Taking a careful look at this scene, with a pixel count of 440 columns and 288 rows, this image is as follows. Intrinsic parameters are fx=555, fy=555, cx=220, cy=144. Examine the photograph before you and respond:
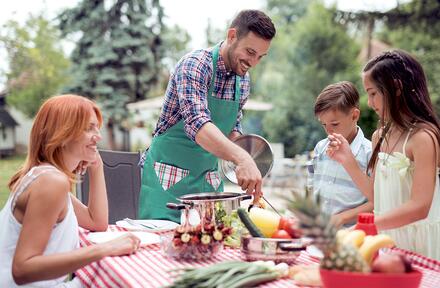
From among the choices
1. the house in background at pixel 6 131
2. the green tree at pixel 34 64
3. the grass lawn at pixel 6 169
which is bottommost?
the grass lawn at pixel 6 169

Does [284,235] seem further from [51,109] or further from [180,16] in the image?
[180,16]

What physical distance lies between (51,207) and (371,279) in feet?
3.34

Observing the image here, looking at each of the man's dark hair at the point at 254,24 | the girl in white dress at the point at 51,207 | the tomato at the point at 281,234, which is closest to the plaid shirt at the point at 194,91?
the man's dark hair at the point at 254,24

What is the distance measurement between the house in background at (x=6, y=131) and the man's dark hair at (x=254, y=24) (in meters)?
10.6

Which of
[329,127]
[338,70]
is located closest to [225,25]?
[338,70]

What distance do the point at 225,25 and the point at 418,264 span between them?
21.5 metres

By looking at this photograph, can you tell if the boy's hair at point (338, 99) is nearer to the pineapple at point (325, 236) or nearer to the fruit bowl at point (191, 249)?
the fruit bowl at point (191, 249)

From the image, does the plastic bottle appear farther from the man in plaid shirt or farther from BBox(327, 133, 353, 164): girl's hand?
the man in plaid shirt

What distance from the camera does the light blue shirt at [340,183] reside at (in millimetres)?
2641

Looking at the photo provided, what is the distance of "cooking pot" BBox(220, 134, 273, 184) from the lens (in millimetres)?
2496

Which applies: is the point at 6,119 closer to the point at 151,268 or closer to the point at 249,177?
the point at 249,177

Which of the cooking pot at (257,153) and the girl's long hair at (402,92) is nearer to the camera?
the girl's long hair at (402,92)

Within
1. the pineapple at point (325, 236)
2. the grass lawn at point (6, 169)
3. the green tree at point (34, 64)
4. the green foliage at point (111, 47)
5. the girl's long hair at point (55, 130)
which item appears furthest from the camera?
the green foliage at point (111, 47)

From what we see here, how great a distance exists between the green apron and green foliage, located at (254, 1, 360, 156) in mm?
15773
